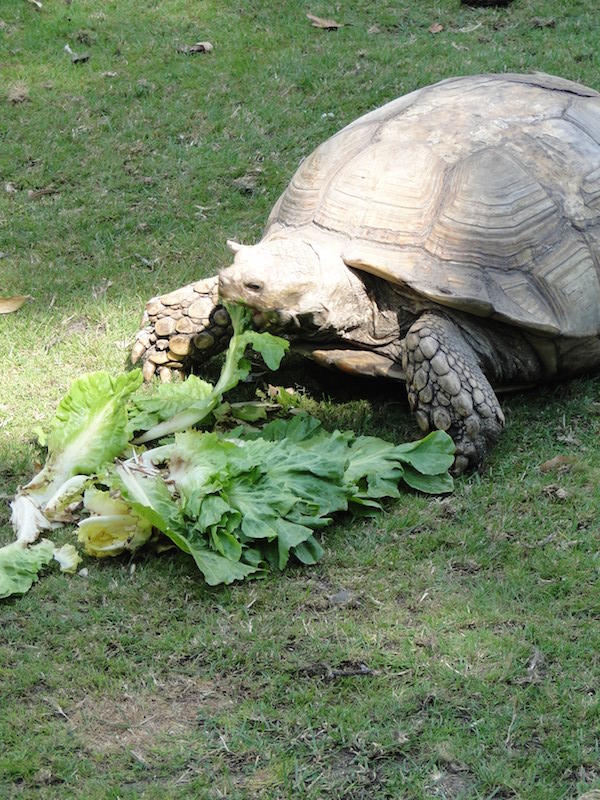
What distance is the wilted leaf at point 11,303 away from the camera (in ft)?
17.9

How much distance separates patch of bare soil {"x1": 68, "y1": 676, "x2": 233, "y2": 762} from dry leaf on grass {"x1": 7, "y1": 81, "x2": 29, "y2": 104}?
524 cm

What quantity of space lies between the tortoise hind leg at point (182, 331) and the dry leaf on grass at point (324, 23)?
3.86 m

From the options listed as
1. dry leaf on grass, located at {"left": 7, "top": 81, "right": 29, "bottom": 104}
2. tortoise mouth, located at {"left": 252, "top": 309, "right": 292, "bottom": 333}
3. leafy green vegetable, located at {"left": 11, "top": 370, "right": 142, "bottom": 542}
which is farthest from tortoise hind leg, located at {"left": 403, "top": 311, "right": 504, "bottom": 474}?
dry leaf on grass, located at {"left": 7, "top": 81, "right": 29, "bottom": 104}

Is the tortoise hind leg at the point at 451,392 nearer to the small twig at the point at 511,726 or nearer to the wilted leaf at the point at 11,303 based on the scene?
the small twig at the point at 511,726

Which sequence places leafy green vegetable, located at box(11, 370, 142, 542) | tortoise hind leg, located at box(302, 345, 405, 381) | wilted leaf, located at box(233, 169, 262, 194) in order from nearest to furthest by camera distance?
leafy green vegetable, located at box(11, 370, 142, 542) → tortoise hind leg, located at box(302, 345, 405, 381) → wilted leaf, located at box(233, 169, 262, 194)

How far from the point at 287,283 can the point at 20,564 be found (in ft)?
4.83

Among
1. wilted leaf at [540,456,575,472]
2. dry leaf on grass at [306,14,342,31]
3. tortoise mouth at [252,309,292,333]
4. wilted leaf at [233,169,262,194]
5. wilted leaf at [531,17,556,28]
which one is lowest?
wilted leaf at [233,169,262,194]

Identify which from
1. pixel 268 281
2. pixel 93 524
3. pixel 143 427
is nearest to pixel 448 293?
pixel 268 281

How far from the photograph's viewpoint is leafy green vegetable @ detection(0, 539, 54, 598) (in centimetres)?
358

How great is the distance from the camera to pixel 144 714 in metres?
3.11

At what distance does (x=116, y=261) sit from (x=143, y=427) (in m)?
1.82

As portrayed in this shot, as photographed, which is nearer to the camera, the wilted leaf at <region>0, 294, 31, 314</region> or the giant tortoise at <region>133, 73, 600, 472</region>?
the giant tortoise at <region>133, 73, 600, 472</region>

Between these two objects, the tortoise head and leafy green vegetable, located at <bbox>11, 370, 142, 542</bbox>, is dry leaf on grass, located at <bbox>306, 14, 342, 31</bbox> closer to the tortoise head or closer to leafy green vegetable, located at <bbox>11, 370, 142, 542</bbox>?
the tortoise head

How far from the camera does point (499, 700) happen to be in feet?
10.0
